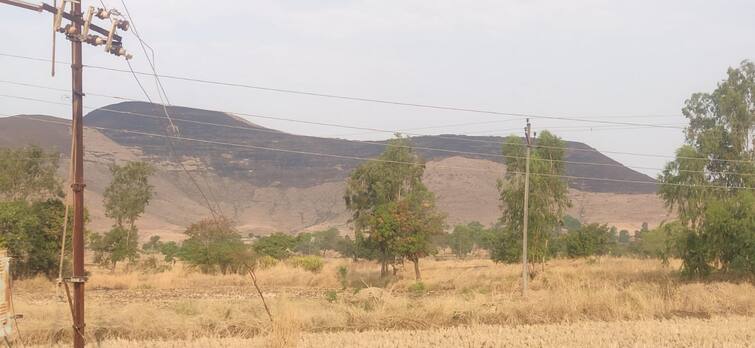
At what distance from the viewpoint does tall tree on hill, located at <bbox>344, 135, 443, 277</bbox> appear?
48.6 meters

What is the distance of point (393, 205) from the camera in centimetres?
5009

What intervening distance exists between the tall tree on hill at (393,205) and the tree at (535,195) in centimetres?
568

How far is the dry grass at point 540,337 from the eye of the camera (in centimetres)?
1536

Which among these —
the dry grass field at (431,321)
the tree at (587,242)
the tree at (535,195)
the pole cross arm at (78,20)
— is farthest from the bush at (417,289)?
the tree at (587,242)

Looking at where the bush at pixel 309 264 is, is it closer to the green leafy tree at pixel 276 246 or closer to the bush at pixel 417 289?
the green leafy tree at pixel 276 246

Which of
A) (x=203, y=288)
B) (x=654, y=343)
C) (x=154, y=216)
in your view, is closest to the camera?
(x=654, y=343)

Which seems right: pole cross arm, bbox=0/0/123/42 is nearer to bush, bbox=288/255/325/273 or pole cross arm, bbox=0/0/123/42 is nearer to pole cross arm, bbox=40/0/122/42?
pole cross arm, bbox=40/0/122/42

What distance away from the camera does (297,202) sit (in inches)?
6609

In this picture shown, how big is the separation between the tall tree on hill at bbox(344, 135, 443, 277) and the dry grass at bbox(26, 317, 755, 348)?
29.4 m

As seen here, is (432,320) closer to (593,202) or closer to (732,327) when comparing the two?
(732,327)

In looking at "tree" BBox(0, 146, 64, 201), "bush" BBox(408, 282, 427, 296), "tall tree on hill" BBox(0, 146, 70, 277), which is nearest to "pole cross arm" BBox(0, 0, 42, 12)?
"tall tree on hill" BBox(0, 146, 70, 277)

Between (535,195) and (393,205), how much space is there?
402 inches

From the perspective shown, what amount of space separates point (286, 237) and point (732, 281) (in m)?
44.3

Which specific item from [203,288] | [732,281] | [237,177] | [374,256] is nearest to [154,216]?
[237,177]
